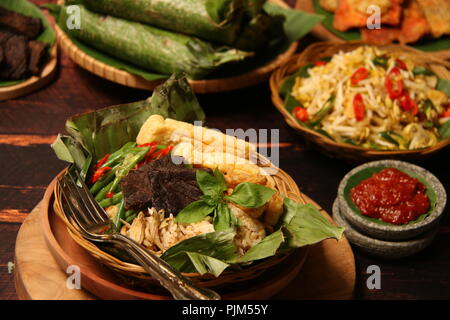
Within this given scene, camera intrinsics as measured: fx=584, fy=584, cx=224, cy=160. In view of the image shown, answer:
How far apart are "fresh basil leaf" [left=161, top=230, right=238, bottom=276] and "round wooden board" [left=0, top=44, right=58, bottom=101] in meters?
1.91

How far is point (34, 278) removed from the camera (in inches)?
85.4

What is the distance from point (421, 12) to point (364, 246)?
213 cm

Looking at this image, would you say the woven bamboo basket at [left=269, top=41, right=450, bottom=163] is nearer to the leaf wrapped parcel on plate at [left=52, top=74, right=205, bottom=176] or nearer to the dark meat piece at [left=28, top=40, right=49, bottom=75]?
the leaf wrapped parcel on plate at [left=52, top=74, right=205, bottom=176]

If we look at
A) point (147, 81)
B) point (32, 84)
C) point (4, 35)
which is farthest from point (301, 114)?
point (4, 35)

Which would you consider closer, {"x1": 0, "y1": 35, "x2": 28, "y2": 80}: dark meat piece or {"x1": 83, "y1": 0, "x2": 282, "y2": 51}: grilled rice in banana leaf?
{"x1": 83, "y1": 0, "x2": 282, "y2": 51}: grilled rice in banana leaf

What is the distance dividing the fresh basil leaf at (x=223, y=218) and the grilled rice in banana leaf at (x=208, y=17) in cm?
155

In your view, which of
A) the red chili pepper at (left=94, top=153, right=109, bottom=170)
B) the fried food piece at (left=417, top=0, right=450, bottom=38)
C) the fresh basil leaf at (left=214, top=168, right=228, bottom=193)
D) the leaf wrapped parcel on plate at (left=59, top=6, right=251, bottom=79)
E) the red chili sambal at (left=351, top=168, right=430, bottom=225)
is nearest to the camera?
the fresh basil leaf at (left=214, top=168, right=228, bottom=193)

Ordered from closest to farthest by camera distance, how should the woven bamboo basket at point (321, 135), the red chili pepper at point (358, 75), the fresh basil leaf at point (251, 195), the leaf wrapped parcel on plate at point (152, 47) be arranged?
the fresh basil leaf at point (251, 195)
the woven bamboo basket at point (321, 135)
the red chili pepper at point (358, 75)
the leaf wrapped parcel on plate at point (152, 47)

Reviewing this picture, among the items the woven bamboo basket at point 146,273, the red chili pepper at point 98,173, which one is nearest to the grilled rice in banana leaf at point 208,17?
the red chili pepper at point 98,173

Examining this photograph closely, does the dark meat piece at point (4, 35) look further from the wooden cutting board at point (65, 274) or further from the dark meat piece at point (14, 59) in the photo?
the wooden cutting board at point (65, 274)

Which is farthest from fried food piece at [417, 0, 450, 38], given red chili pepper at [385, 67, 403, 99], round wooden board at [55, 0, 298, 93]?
round wooden board at [55, 0, 298, 93]

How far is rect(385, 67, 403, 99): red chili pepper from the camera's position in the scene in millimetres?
3152

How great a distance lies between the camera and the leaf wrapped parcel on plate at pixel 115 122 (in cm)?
236

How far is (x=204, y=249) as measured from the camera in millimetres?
1977
